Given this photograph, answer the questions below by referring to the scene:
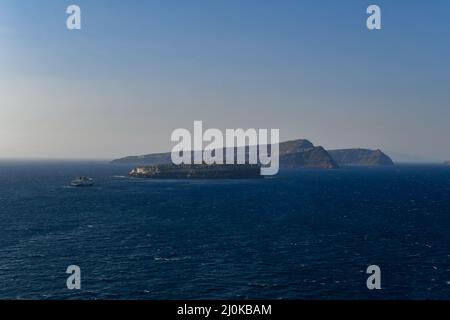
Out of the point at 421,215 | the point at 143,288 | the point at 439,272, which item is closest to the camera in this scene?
the point at 143,288
